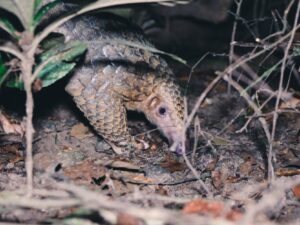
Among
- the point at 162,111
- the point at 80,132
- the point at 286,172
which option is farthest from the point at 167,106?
the point at 286,172

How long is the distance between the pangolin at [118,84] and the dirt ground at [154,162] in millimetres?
171

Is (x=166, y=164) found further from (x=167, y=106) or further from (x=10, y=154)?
(x=10, y=154)

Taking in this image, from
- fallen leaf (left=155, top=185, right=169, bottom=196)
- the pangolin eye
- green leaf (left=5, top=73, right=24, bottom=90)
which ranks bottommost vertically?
fallen leaf (left=155, top=185, right=169, bottom=196)

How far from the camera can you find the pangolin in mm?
3953

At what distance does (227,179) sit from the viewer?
3.74 m

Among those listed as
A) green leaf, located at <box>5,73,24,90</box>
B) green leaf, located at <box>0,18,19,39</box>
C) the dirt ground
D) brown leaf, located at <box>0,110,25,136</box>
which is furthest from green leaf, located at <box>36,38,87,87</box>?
brown leaf, located at <box>0,110,25,136</box>

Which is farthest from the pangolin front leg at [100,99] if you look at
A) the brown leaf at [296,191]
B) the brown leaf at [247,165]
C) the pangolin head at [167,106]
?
the brown leaf at [296,191]

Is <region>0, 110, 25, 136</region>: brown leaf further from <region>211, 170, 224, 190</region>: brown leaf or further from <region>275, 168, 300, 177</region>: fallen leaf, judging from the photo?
<region>275, 168, 300, 177</region>: fallen leaf

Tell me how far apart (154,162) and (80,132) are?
0.86 m

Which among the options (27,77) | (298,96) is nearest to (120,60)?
(27,77)

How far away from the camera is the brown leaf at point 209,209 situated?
263 centimetres

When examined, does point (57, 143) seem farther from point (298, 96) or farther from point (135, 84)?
point (298, 96)

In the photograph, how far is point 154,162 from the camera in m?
4.05

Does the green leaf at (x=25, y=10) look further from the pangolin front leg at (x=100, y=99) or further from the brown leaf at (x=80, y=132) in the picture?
the brown leaf at (x=80, y=132)
